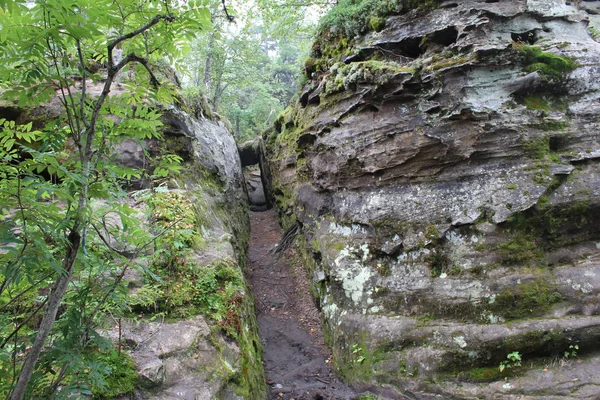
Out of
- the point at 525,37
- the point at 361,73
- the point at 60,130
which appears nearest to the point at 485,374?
the point at 60,130

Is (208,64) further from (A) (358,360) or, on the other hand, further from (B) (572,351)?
(B) (572,351)

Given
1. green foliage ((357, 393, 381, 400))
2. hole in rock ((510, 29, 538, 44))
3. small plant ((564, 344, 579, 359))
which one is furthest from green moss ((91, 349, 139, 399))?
hole in rock ((510, 29, 538, 44))

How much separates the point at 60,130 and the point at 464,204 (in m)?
7.16

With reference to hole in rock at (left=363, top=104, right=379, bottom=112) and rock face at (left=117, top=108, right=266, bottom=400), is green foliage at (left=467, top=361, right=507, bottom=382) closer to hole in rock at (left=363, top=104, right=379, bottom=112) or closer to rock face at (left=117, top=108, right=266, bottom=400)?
rock face at (left=117, top=108, right=266, bottom=400)

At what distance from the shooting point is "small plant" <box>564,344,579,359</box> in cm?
573

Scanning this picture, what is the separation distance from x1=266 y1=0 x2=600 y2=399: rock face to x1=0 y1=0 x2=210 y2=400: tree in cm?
578

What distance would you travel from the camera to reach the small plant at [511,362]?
585 cm

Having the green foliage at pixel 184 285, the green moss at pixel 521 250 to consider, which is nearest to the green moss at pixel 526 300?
the green moss at pixel 521 250

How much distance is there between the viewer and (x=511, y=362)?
591 centimetres

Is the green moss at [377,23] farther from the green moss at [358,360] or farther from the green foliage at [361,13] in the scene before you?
the green moss at [358,360]

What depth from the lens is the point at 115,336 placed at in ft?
15.2

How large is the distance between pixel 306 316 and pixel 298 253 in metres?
2.70

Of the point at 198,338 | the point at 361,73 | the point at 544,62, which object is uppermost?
the point at 361,73

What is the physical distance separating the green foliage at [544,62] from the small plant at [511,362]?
19.6 feet
